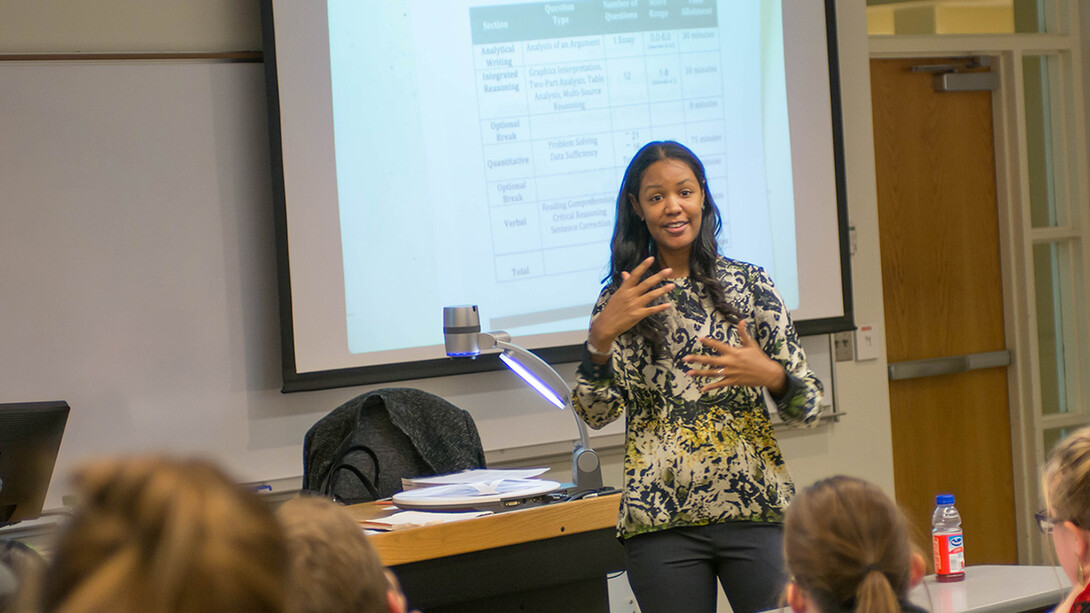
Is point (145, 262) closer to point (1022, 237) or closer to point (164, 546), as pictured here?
point (164, 546)

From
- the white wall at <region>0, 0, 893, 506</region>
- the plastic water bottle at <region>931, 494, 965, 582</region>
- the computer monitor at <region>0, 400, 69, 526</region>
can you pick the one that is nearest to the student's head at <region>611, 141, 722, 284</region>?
the plastic water bottle at <region>931, 494, 965, 582</region>

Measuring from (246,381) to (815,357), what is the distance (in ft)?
6.45

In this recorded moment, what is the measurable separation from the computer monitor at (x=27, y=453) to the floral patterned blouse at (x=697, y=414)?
3.24 feet

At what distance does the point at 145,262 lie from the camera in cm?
288

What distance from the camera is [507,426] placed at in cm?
326

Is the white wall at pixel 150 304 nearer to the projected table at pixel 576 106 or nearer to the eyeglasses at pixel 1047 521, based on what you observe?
the projected table at pixel 576 106

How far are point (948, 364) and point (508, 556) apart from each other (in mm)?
2590

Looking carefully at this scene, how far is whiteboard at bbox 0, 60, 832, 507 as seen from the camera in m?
2.78

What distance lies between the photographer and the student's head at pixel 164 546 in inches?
20.4

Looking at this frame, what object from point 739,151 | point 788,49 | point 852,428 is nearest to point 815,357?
A: point 852,428

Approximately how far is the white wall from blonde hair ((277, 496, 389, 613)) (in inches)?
74.9

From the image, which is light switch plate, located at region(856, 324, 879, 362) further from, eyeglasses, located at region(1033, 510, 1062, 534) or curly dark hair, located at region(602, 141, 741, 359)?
eyeglasses, located at region(1033, 510, 1062, 534)

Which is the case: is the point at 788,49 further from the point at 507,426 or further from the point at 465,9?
the point at 507,426

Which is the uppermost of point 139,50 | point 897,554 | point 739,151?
point 139,50
